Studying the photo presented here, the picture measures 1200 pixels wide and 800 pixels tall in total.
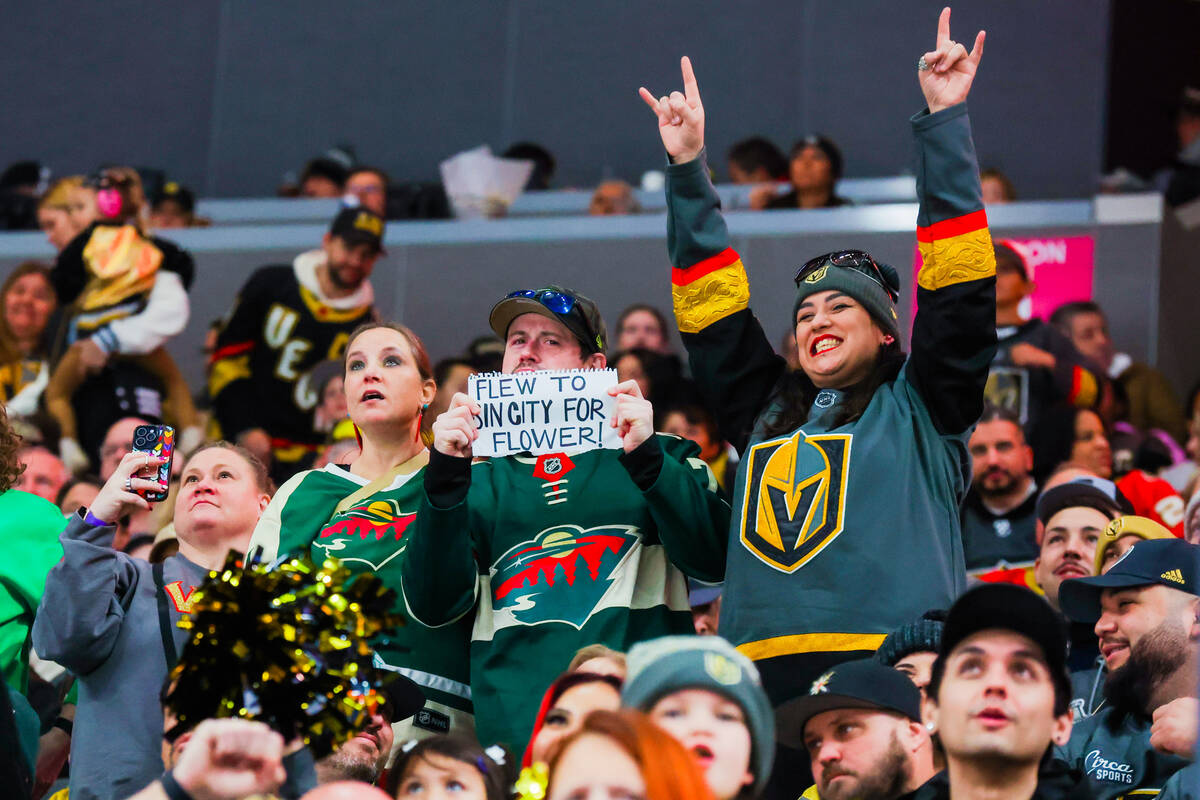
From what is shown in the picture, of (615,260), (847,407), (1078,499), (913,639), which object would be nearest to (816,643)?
(913,639)

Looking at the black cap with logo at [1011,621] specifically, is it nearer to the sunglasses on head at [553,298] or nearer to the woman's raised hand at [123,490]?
the sunglasses on head at [553,298]

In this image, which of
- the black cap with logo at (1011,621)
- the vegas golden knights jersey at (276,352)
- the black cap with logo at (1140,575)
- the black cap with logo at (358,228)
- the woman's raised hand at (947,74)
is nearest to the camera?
the black cap with logo at (1011,621)

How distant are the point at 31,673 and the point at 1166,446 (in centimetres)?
467

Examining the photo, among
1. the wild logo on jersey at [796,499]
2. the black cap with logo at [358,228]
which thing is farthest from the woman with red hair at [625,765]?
the black cap with logo at [358,228]

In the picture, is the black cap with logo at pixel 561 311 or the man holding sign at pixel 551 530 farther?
the black cap with logo at pixel 561 311

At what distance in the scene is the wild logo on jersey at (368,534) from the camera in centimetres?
447

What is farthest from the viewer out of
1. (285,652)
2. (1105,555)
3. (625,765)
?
(1105,555)

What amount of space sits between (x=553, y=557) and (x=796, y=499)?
60 centimetres

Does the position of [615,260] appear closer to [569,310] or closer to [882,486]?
[569,310]

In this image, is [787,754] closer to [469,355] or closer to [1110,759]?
[1110,759]

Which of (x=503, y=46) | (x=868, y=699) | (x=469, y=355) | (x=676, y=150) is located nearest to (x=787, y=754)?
(x=868, y=699)

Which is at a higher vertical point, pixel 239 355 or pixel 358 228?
pixel 358 228

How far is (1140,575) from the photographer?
15.1ft

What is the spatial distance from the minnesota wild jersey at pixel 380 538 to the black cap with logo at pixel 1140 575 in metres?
1.58
